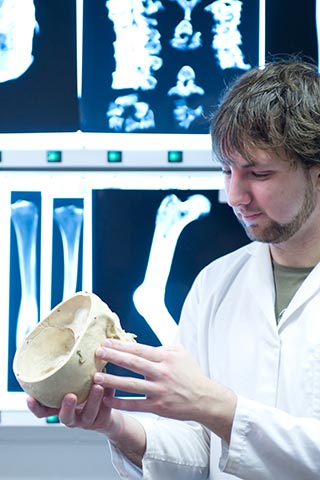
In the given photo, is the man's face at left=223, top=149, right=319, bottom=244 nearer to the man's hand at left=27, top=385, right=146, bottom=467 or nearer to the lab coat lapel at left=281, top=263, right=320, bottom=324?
the lab coat lapel at left=281, top=263, right=320, bottom=324

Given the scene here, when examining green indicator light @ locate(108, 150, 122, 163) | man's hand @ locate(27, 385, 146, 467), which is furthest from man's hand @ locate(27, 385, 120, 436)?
green indicator light @ locate(108, 150, 122, 163)

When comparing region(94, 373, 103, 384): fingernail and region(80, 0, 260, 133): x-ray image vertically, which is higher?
region(80, 0, 260, 133): x-ray image

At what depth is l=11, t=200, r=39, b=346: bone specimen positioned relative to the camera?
5.83 ft

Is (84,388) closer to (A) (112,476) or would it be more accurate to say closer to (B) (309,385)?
(B) (309,385)

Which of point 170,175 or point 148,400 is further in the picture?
point 170,175

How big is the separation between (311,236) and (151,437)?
16.3 inches

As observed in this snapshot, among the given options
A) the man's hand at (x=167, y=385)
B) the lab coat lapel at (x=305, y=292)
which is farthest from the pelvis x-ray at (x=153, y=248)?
the man's hand at (x=167, y=385)

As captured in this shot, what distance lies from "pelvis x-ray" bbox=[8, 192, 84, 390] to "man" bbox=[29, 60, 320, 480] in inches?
19.3

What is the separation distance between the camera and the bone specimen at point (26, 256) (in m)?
1.78

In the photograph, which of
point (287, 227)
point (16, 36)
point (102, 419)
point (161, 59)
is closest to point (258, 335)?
point (287, 227)

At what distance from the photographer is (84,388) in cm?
105

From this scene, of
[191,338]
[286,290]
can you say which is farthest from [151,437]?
[286,290]

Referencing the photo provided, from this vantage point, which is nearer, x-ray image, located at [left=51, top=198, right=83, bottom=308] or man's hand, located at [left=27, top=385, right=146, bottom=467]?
man's hand, located at [left=27, top=385, right=146, bottom=467]

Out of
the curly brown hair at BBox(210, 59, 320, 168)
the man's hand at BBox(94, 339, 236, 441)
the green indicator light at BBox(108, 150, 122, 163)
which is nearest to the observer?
the man's hand at BBox(94, 339, 236, 441)
